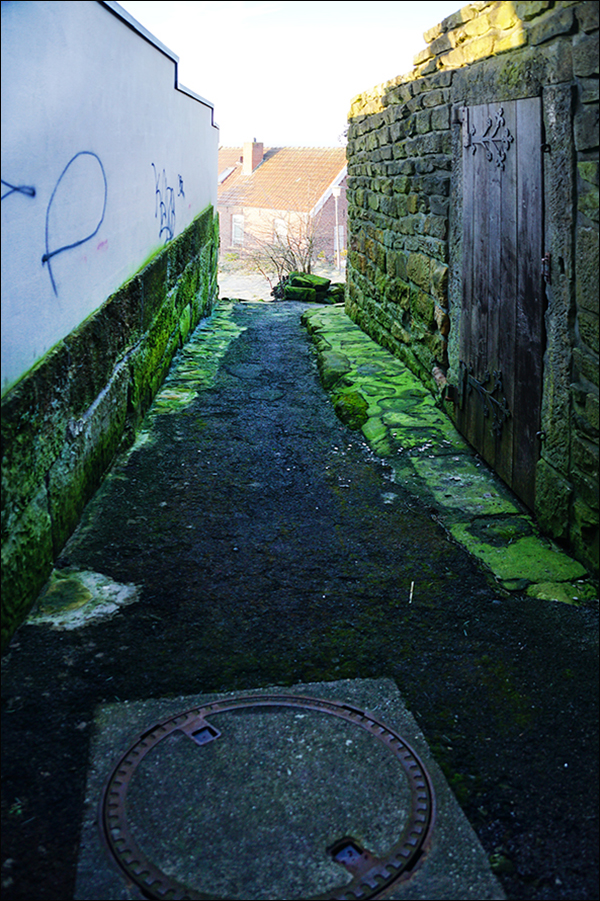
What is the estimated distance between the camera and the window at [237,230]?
107ft

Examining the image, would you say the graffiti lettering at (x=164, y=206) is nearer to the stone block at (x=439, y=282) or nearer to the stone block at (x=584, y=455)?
the stone block at (x=439, y=282)

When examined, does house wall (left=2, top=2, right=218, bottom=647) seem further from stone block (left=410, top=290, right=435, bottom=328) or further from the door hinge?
the door hinge

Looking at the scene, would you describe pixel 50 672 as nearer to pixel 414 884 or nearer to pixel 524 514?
pixel 414 884

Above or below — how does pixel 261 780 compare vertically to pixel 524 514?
below

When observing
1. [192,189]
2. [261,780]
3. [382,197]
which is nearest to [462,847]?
[261,780]

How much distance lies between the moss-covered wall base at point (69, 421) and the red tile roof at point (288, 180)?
22902mm

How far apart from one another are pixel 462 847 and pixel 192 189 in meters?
7.94

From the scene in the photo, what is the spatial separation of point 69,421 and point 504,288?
226cm

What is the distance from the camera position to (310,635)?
9.12 ft

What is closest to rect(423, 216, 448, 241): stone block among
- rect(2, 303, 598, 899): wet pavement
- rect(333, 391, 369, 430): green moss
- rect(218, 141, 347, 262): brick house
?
rect(333, 391, 369, 430): green moss

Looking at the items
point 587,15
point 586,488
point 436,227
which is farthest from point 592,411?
point 436,227

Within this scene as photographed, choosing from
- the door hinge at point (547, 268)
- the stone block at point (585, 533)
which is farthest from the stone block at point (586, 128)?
the stone block at point (585, 533)

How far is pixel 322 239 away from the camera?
29406 mm

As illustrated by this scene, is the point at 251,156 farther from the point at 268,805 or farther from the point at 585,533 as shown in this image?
the point at 268,805
